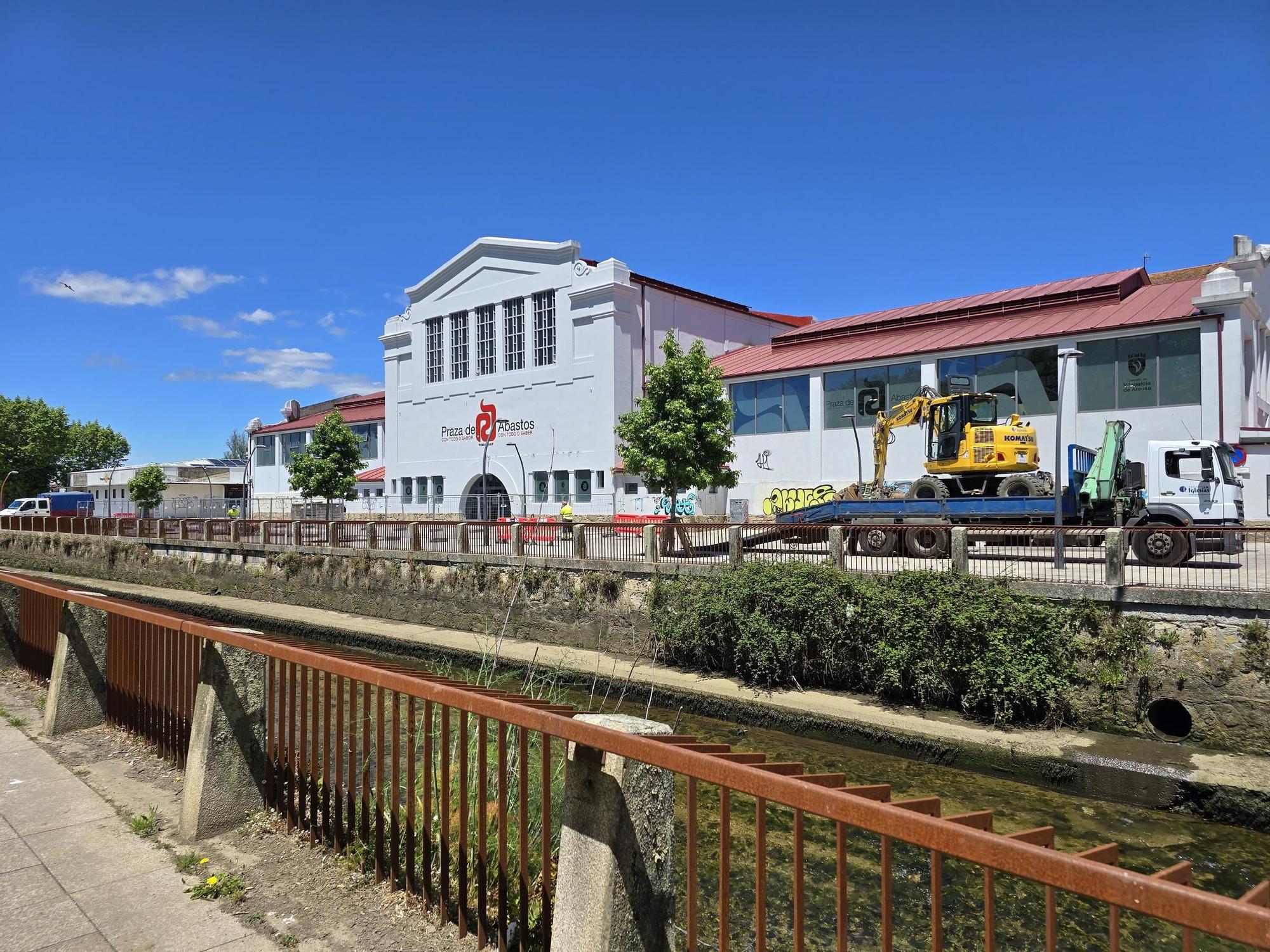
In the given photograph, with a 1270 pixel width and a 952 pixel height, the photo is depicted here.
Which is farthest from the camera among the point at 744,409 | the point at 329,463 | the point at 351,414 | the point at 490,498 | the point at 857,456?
the point at 351,414

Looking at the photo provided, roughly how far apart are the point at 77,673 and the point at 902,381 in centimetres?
2933

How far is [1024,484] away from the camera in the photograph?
1930cm

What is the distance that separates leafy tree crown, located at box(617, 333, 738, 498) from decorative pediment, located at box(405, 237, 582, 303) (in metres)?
13.6

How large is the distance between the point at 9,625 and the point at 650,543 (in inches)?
447

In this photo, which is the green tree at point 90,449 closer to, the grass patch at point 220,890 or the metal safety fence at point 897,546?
the metal safety fence at point 897,546

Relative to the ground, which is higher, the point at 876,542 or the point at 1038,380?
the point at 1038,380

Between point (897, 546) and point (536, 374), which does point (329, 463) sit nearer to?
point (536, 374)

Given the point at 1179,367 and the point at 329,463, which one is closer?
the point at 1179,367

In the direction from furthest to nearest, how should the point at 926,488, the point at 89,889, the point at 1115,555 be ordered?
1. the point at 926,488
2. the point at 1115,555
3. the point at 89,889

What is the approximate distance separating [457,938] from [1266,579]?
12476 mm

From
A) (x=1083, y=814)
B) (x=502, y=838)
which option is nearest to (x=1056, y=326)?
(x=1083, y=814)

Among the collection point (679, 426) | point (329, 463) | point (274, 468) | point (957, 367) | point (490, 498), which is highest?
point (957, 367)

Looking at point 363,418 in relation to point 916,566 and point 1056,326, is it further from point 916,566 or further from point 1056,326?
point 916,566

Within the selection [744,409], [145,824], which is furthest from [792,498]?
[145,824]
